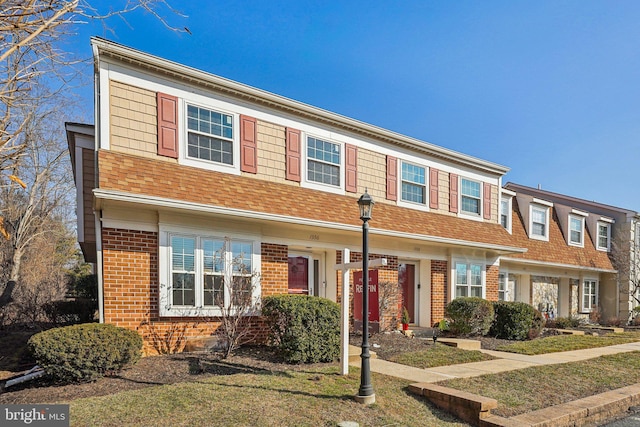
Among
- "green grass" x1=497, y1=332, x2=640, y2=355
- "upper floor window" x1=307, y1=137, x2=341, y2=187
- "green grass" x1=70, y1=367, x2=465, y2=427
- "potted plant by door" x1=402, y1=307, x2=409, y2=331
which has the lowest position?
"green grass" x1=497, y1=332, x2=640, y2=355

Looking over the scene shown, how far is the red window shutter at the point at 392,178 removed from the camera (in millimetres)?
13273

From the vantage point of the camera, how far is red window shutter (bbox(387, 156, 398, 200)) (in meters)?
13.3

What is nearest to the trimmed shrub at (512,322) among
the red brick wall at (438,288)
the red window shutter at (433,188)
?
the red brick wall at (438,288)

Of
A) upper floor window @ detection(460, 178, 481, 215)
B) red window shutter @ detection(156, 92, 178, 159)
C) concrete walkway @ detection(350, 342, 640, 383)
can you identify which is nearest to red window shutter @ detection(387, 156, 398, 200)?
upper floor window @ detection(460, 178, 481, 215)

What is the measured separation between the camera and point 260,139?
425 inches

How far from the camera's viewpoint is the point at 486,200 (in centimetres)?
1625

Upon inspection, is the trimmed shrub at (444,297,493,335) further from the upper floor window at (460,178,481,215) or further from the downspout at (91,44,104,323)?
the downspout at (91,44,104,323)

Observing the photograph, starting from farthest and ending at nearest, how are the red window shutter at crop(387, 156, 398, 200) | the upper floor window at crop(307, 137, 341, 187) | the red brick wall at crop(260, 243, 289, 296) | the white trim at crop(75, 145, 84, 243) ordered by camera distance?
the red window shutter at crop(387, 156, 398, 200) → the upper floor window at crop(307, 137, 341, 187) → the red brick wall at crop(260, 243, 289, 296) → the white trim at crop(75, 145, 84, 243)

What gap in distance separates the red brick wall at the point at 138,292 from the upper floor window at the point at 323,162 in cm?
456

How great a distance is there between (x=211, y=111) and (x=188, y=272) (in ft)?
12.1

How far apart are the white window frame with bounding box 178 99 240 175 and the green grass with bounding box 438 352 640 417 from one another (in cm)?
640

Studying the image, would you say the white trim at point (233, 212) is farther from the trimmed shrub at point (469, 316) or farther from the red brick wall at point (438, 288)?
the trimmed shrub at point (469, 316)

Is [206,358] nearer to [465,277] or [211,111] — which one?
[211,111]

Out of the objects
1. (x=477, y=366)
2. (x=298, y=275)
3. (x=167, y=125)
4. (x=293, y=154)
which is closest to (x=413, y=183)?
(x=293, y=154)
